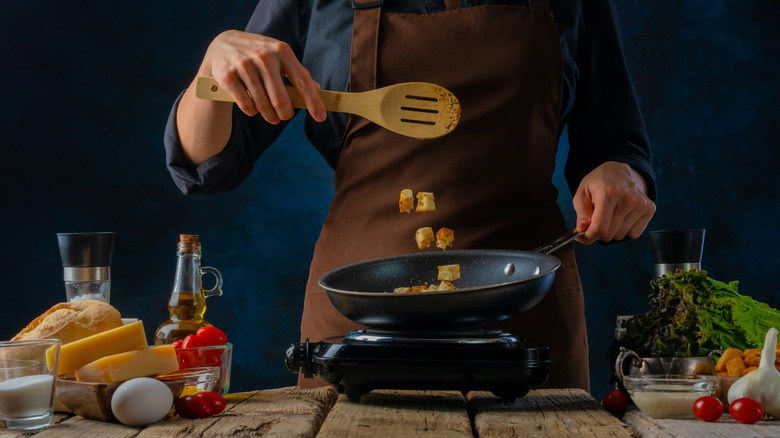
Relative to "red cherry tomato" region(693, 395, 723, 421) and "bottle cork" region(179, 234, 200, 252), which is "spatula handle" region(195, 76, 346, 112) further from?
"red cherry tomato" region(693, 395, 723, 421)

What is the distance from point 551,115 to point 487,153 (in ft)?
0.63

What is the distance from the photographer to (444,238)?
1.58 meters

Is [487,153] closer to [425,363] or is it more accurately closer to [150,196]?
[425,363]

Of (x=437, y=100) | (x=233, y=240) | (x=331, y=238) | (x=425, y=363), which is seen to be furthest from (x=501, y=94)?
(x=233, y=240)

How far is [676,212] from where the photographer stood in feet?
12.6

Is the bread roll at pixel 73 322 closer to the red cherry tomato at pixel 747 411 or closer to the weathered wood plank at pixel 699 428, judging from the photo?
the weathered wood plank at pixel 699 428

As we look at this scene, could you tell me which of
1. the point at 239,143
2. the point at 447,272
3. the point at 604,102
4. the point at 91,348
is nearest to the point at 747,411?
the point at 447,272

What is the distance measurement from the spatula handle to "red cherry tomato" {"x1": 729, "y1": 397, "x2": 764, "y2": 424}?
79 centimetres

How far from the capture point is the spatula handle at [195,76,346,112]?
1338mm

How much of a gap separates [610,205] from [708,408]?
1.85ft

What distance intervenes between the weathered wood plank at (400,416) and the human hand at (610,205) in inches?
17.8

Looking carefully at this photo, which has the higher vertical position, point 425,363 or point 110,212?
point 110,212

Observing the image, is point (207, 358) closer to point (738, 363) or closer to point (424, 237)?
point (424, 237)

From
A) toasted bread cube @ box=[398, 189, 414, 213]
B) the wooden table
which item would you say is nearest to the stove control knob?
the wooden table
